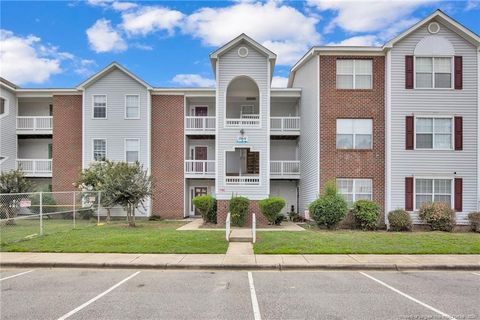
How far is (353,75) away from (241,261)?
1329 cm

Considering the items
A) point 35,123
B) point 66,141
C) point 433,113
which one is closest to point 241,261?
point 433,113

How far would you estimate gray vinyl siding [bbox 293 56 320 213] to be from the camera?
19.4 meters

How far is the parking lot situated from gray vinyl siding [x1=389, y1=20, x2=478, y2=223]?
9.96 m

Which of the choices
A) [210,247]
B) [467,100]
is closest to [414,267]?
[210,247]

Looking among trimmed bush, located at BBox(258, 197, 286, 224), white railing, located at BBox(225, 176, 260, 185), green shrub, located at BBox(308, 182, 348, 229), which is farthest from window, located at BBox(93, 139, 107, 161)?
green shrub, located at BBox(308, 182, 348, 229)

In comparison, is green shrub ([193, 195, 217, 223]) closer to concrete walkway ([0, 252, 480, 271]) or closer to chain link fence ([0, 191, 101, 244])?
chain link fence ([0, 191, 101, 244])

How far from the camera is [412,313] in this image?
6160 mm

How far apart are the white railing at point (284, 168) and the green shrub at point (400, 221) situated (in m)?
6.93

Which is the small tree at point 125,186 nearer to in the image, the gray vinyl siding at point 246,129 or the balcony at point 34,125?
the gray vinyl siding at point 246,129

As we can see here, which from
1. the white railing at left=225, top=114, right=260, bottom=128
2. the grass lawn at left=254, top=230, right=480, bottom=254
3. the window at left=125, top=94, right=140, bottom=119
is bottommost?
the grass lawn at left=254, top=230, right=480, bottom=254

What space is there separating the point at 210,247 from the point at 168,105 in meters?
14.1

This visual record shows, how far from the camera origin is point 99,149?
23.7 metres

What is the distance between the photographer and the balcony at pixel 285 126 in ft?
75.8

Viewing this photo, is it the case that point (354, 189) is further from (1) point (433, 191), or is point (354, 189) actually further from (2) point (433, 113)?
(2) point (433, 113)
